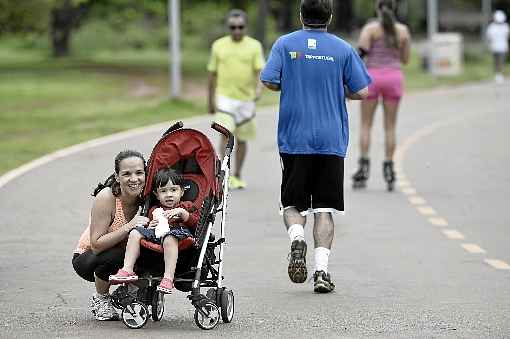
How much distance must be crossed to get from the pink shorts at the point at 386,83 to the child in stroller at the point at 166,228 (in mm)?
7405

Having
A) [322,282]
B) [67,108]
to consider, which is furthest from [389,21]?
[67,108]

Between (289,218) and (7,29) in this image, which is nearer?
(289,218)

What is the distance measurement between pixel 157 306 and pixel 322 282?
66.0 inches

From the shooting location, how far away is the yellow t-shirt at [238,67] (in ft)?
55.4

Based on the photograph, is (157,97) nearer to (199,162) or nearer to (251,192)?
(251,192)

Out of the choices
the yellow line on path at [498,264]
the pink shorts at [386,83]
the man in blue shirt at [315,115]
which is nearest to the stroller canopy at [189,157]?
the man in blue shirt at [315,115]

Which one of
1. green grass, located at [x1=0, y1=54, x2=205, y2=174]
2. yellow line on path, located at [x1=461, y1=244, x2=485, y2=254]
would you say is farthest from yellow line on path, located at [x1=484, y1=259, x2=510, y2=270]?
green grass, located at [x1=0, y1=54, x2=205, y2=174]

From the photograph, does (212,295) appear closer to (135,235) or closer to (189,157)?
(135,235)

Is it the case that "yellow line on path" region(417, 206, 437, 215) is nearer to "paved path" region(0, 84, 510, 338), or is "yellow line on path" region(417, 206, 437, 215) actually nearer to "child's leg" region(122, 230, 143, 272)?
"paved path" region(0, 84, 510, 338)

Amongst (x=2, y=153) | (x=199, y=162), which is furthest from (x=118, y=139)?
(x=199, y=162)

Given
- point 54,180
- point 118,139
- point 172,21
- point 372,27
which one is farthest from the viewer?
point 172,21

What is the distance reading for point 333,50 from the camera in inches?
392

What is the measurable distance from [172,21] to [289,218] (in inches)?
897

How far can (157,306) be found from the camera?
334 inches
